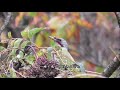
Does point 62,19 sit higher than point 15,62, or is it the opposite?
point 62,19

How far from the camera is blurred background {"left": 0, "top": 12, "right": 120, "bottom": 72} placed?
14.0ft

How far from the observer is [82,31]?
535 cm

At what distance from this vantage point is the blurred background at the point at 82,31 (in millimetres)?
4281
